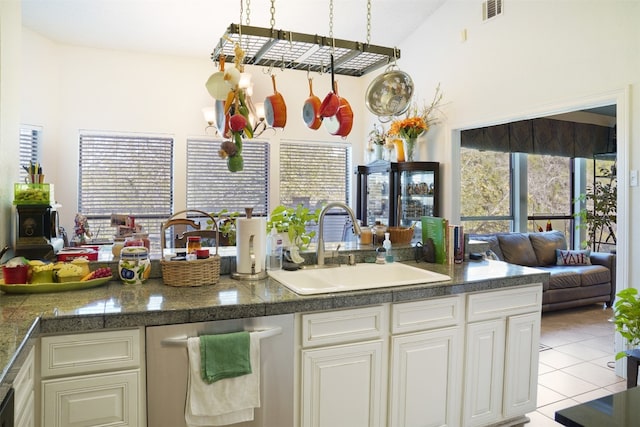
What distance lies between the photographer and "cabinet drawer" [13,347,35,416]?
49.7 inches

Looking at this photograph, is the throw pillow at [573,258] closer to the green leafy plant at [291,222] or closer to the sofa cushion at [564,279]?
the sofa cushion at [564,279]

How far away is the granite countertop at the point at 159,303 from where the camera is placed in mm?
1468

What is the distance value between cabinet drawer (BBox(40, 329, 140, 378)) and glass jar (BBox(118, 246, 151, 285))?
0.50 metres

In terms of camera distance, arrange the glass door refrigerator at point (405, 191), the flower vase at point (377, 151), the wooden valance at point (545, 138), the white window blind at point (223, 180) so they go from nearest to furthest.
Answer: the glass door refrigerator at point (405, 191) < the white window blind at point (223, 180) < the flower vase at point (377, 151) < the wooden valance at point (545, 138)

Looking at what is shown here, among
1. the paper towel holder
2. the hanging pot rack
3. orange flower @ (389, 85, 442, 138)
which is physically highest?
orange flower @ (389, 85, 442, 138)

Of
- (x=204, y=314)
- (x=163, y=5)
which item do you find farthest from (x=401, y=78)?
(x=163, y=5)

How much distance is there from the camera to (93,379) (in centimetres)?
154

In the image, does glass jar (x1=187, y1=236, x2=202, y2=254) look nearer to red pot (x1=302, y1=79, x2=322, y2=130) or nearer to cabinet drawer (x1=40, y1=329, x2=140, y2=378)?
cabinet drawer (x1=40, y1=329, x2=140, y2=378)

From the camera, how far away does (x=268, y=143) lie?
5.59 metres

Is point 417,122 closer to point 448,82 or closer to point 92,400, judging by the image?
point 448,82

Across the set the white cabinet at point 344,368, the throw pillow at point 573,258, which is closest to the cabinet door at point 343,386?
the white cabinet at point 344,368

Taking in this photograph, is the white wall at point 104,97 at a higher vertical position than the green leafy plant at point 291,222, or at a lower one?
higher

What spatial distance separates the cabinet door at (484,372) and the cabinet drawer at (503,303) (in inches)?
1.8

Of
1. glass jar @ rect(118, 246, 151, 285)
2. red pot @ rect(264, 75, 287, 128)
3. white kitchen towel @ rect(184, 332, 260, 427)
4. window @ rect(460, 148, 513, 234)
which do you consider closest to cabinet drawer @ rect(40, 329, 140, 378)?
white kitchen towel @ rect(184, 332, 260, 427)
